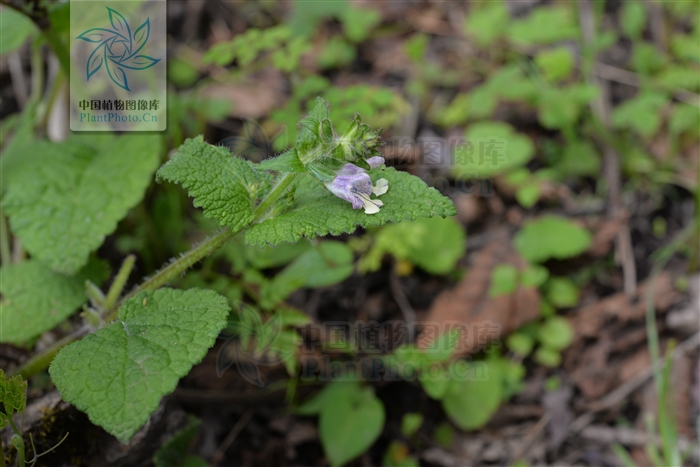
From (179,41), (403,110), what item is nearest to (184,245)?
(403,110)

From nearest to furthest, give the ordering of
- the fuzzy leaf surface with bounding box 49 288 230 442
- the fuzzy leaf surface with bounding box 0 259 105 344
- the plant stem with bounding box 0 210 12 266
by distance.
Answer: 1. the fuzzy leaf surface with bounding box 49 288 230 442
2. the fuzzy leaf surface with bounding box 0 259 105 344
3. the plant stem with bounding box 0 210 12 266

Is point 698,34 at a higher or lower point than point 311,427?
higher

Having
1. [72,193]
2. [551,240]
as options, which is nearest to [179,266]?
[72,193]

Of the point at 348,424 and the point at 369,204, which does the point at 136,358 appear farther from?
the point at 348,424

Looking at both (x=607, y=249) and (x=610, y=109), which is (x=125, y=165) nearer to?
(x=607, y=249)

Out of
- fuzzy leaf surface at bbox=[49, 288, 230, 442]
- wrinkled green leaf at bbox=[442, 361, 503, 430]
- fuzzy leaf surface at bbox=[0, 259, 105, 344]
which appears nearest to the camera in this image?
fuzzy leaf surface at bbox=[49, 288, 230, 442]

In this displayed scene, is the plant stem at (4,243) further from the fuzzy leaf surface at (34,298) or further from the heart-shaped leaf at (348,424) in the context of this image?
the heart-shaped leaf at (348,424)

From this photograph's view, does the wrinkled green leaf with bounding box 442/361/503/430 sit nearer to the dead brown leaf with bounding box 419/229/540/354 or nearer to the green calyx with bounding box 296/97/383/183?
the dead brown leaf with bounding box 419/229/540/354

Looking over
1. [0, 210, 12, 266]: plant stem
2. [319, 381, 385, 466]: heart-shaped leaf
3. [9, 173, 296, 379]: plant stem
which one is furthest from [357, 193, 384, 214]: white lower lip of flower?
[0, 210, 12, 266]: plant stem
